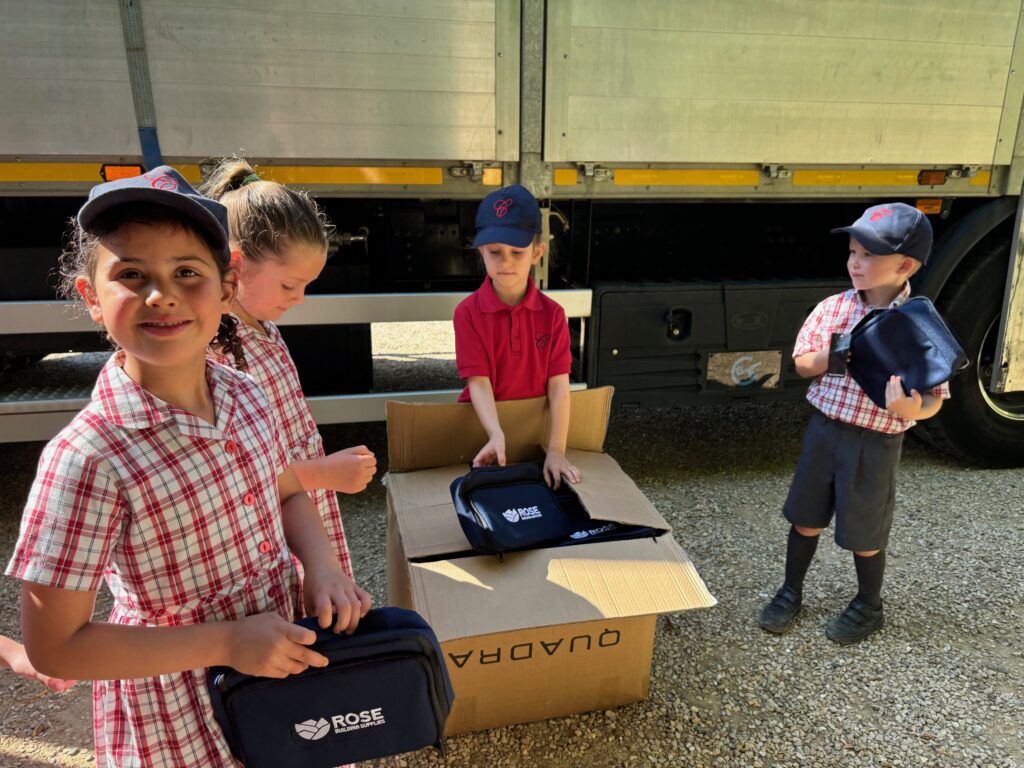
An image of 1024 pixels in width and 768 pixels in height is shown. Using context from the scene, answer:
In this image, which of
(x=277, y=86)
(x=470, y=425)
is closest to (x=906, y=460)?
(x=470, y=425)

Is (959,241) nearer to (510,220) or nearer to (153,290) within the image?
(510,220)

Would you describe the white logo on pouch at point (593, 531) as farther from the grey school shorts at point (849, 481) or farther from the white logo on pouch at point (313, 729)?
the white logo on pouch at point (313, 729)

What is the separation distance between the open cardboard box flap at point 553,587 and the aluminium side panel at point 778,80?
1.66 m

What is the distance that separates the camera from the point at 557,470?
2.10 meters

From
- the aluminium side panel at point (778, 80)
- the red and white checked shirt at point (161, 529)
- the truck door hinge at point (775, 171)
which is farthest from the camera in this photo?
the truck door hinge at point (775, 171)

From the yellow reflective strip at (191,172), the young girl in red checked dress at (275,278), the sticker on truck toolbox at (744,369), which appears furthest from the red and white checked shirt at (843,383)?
the yellow reflective strip at (191,172)

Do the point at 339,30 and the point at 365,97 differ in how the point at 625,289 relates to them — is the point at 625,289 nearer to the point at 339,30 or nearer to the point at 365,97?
the point at 365,97

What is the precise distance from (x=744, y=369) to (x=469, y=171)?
162cm

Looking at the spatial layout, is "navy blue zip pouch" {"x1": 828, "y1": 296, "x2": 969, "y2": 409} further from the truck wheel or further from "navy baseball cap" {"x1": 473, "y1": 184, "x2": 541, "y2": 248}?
the truck wheel

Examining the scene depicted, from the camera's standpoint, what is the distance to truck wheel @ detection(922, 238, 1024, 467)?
3.38 meters

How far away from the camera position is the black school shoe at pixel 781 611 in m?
2.35

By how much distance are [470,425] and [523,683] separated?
770mm

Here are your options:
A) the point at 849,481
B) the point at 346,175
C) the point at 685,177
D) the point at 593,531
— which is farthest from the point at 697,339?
the point at 346,175

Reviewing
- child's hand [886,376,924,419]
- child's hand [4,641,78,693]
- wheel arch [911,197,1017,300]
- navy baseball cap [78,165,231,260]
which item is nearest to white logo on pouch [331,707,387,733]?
child's hand [4,641,78,693]
